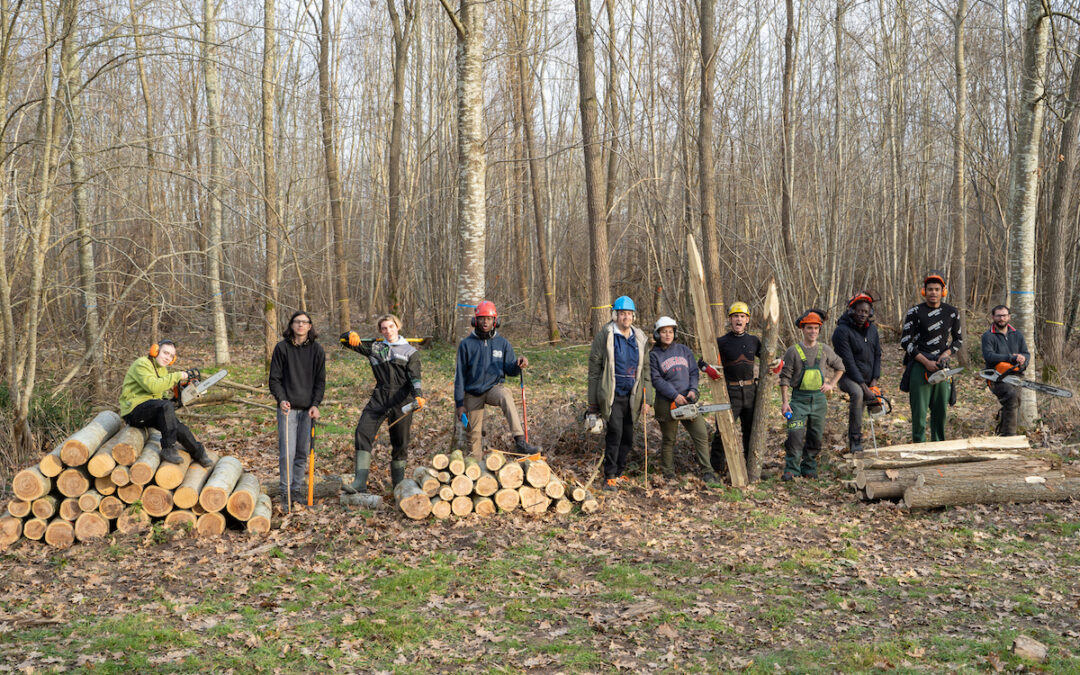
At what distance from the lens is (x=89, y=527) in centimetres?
666

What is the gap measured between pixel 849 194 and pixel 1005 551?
43.5 ft

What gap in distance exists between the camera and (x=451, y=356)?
17.3 metres

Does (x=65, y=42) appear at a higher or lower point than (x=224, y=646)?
higher

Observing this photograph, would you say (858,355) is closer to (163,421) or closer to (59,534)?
(163,421)

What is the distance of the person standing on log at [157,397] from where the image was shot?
24.0 feet

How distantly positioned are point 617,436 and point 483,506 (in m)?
1.77

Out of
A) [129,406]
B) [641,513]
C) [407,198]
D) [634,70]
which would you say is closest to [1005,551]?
[641,513]

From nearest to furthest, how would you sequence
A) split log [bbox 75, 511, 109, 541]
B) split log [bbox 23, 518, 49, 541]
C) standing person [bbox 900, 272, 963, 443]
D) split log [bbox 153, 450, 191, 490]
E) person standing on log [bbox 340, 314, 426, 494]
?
1. split log [bbox 23, 518, 49, 541]
2. split log [bbox 75, 511, 109, 541]
3. split log [bbox 153, 450, 191, 490]
4. person standing on log [bbox 340, 314, 426, 494]
5. standing person [bbox 900, 272, 963, 443]

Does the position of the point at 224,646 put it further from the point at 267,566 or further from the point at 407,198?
the point at 407,198

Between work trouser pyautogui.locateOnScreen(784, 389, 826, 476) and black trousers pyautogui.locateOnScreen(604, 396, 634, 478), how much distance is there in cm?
183

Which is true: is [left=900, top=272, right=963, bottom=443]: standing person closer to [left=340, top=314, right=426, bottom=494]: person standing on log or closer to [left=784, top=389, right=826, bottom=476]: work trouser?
[left=784, top=389, right=826, bottom=476]: work trouser

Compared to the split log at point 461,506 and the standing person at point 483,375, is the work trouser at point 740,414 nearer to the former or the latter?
the standing person at point 483,375

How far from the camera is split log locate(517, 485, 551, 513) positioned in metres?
7.54

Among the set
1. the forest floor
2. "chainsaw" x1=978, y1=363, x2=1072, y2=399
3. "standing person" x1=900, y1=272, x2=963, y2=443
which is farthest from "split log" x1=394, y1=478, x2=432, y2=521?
"chainsaw" x1=978, y1=363, x2=1072, y2=399
